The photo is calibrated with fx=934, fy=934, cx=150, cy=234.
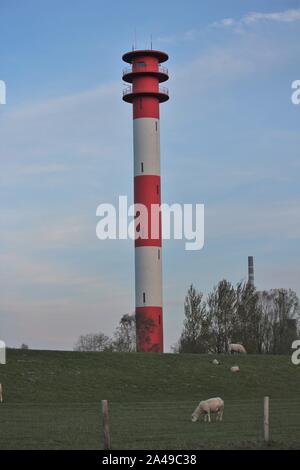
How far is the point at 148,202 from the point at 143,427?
146 ft

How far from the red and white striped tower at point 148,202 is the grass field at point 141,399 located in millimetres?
10549

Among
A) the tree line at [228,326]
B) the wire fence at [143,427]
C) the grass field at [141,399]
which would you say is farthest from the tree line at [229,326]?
the wire fence at [143,427]

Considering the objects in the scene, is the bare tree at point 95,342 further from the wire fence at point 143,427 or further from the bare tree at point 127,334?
the wire fence at point 143,427

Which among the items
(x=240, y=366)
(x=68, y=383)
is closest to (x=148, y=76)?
(x=240, y=366)

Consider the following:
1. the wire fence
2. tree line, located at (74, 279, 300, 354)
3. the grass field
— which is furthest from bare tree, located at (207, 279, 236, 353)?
the wire fence

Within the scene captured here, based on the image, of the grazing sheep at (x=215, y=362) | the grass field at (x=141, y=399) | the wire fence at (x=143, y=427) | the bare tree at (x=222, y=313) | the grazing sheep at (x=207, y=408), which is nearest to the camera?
the wire fence at (x=143, y=427)

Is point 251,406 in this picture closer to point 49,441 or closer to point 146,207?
point 49,441

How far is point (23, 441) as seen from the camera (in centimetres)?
2486

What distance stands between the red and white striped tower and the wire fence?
1172 inches

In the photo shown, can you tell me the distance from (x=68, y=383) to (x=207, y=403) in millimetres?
20156

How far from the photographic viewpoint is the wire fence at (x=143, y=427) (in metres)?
23.8
